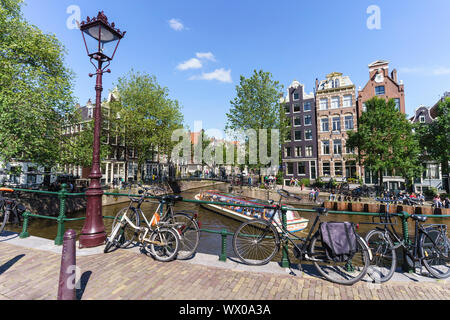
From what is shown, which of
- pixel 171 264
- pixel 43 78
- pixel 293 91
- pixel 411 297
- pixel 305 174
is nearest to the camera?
pixel 411 297

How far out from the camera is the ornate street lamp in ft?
15.4

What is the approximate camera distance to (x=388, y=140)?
2284cm

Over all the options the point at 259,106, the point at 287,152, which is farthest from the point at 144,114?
the point at 287,152

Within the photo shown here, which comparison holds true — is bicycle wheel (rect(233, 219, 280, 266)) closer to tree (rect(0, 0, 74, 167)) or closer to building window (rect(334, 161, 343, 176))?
tree (rect(0, 0, 74, 167))

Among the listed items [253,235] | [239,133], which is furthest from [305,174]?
[253,235]

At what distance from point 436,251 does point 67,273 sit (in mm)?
5669

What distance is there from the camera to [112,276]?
11.1ft

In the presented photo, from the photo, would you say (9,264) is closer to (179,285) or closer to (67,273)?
(67,273)

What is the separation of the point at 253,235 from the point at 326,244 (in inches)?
51.3

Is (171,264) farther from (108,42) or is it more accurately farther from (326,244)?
(108,42)

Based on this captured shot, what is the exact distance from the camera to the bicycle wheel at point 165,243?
13.2 ft

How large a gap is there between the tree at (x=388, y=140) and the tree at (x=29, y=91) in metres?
28.3

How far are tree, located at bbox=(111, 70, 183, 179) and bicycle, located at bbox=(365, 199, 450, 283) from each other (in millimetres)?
27488

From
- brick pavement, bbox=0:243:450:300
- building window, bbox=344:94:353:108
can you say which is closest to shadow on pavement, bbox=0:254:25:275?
brick pavement, bbox=0:243:450:300
